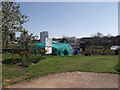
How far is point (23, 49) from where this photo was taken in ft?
41.1

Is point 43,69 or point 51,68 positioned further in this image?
point 51,68

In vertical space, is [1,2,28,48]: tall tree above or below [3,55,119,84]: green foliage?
above

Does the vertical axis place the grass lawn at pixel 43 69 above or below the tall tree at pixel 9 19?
below

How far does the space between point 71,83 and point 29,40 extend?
7.50 m

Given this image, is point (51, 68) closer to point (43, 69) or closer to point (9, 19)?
point (43, 69)

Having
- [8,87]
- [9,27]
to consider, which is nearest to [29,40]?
[9,27]

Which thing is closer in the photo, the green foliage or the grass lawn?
the grass lawn

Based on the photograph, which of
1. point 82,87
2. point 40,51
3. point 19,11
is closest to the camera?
point 82,87

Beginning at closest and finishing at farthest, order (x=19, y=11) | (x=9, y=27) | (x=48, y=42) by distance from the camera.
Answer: (x=9, y=27), (x=19, y=11), (x=48, y=42)

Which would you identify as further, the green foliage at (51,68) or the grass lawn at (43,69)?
the green foliage at (51,68)

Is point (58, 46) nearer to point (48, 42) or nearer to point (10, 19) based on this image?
point (48, 42)

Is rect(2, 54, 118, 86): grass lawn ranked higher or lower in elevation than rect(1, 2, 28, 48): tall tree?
lower

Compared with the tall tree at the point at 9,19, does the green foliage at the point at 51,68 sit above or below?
below

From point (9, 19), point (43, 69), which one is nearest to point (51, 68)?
point (43, 69)
